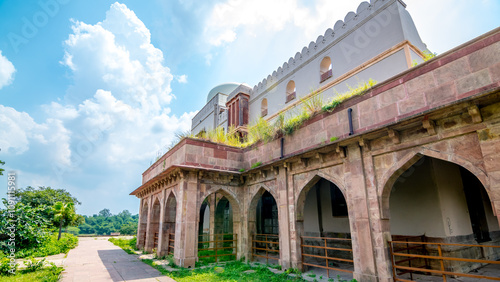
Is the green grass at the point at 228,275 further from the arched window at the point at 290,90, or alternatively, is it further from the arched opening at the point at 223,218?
the arched window at the point at 290,90

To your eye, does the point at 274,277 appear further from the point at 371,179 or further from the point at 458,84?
the point at 458,84

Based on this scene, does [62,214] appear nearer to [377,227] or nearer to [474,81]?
[377,227]

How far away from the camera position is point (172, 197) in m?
12.7

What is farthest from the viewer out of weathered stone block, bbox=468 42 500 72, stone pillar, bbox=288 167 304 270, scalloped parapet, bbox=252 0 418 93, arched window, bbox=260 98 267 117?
arched window, bbox=260 98 267 117

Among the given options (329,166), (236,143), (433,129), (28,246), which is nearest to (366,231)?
(329,166)

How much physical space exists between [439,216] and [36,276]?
42.1 ft

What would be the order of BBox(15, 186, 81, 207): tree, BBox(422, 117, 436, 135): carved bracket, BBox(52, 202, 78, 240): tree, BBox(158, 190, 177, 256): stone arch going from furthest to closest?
BBox(15, 186, 81, 207): tree → BBox(52, 202, 78, 240): tree → BBox(158, 190, 177, 256): stone arch → BBox(422, 117, 436, 135): carved bracket

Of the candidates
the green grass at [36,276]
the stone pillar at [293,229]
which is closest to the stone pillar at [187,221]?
the stone pillar at [293,229]

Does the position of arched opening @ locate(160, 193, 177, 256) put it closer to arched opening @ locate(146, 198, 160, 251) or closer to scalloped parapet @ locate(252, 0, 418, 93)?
arched opening @ locate(146, 198, 160, 251)

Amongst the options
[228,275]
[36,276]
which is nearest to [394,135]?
[228,275]

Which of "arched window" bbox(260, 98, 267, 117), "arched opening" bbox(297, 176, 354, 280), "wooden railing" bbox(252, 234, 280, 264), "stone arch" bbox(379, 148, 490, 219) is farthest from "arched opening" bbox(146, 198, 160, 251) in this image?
"stone arch" bbox(379, 148, 490, 219)

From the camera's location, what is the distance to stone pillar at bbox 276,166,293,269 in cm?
933

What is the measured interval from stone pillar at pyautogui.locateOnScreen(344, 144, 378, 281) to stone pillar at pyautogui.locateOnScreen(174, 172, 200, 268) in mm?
5957

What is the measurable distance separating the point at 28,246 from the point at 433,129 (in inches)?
614
